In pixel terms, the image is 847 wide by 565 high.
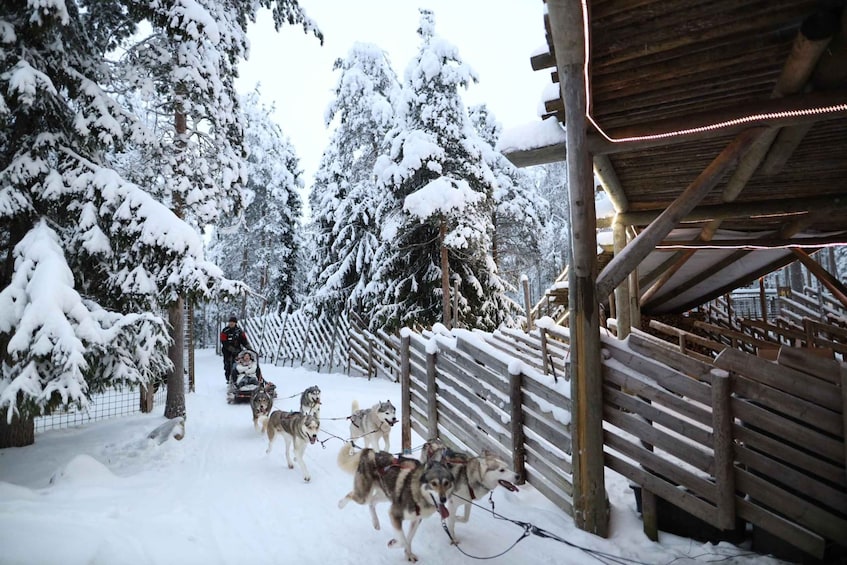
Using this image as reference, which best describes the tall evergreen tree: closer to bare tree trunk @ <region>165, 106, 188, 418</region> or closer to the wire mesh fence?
bare tree trunk @ <region>165, 106, 188, 418</region>

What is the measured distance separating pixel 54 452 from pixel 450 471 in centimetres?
588

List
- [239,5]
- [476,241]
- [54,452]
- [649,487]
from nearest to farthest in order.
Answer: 1. [649,487]
2. [54,452]
3. [239,5]
4. [476,241]

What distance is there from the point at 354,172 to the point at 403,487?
1525 cm

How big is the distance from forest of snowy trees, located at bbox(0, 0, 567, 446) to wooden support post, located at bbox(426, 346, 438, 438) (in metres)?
3.66

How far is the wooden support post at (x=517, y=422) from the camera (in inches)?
186

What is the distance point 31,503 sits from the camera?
4266 mm

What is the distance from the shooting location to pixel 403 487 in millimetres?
3631

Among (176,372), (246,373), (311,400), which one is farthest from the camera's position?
(246,373)

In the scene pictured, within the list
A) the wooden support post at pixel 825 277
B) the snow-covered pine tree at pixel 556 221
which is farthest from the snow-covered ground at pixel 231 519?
the snow-covered pine tree at pixel 556 221

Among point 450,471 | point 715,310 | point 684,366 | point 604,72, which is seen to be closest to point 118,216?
point 450,471

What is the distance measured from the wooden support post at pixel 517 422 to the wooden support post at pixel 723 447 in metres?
1.83

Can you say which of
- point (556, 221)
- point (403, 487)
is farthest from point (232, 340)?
Answer: point (556, 221)

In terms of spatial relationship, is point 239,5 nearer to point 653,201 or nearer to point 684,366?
Answer: point 653,201

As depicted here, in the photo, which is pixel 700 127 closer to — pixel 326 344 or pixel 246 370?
pixel 246 370
